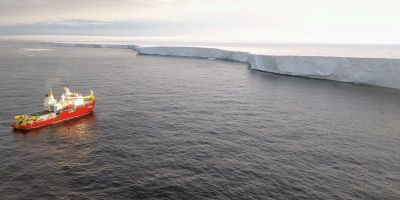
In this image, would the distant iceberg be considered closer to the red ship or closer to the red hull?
the red ship

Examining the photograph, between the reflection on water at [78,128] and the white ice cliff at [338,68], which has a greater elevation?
the white ice cliff at [338,68]

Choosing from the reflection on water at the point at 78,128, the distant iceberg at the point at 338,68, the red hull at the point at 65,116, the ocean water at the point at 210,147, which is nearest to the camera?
the ocean water at the point at 210,147

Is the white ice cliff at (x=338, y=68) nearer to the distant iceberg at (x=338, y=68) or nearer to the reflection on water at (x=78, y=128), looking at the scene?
the distant iceberg at (x=338, y=68)

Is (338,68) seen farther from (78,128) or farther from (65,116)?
(65,116)

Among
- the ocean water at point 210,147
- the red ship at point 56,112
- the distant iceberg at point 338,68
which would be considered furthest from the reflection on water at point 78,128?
the distant iceberg at point 338,68

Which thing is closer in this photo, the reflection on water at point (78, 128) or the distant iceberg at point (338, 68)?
the reflection on water at point (78, 128)

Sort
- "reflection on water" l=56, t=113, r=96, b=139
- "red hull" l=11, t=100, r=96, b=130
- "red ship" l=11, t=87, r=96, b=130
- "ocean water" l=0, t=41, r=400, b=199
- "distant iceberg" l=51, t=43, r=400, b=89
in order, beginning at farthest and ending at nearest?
"distant iceberg" l=51, t=43, r=400, b=89 < "red hull" l=11, t=100, r=96, b=130 < "red ship" l=11, t=87, r=96, b=130 < "reflection on water" l=56, t=113, r=96, b=139 < "ocean water" l=0, t=41, r=400, b=199

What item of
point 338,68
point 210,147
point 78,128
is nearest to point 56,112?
point 78,128

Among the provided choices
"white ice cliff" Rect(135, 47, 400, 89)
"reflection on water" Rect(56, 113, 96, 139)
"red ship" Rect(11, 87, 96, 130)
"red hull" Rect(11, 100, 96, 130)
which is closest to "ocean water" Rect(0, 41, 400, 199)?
"reflection on water" Rect(56, 113, 96, 139)
